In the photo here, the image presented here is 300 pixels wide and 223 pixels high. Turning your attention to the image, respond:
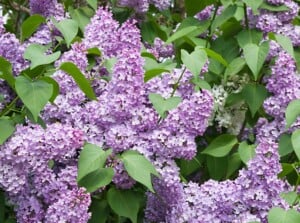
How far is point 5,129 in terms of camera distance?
207cm

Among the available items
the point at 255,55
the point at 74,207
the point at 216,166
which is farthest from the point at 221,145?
the point at 74,207

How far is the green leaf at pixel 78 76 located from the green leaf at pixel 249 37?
0.74 m

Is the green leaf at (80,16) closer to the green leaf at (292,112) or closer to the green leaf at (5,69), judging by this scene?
the green leaf at (5,69)

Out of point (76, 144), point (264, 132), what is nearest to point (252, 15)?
point (264, 132)

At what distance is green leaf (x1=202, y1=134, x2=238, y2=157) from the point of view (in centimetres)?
240

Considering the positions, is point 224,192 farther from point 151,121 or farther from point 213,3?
point 213,3

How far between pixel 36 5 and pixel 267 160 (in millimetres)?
1164

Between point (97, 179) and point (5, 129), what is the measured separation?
30cm

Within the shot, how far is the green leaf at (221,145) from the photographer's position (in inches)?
94.6

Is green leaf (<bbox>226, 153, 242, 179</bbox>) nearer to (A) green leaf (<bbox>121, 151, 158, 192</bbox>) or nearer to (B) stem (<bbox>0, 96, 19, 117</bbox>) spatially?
(A) green leaf (<bbox>121, 151, 158, 192</bbox>)

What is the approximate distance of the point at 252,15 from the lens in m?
2.70

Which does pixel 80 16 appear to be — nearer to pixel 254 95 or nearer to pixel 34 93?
pixel 254 95

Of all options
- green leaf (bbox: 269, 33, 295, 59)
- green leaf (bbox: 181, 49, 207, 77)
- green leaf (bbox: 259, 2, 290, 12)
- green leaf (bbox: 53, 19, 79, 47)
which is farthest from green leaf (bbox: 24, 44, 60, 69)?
green leaf (bbox: 259, 2, 290, 12)

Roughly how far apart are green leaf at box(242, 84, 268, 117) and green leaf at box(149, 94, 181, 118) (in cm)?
49
